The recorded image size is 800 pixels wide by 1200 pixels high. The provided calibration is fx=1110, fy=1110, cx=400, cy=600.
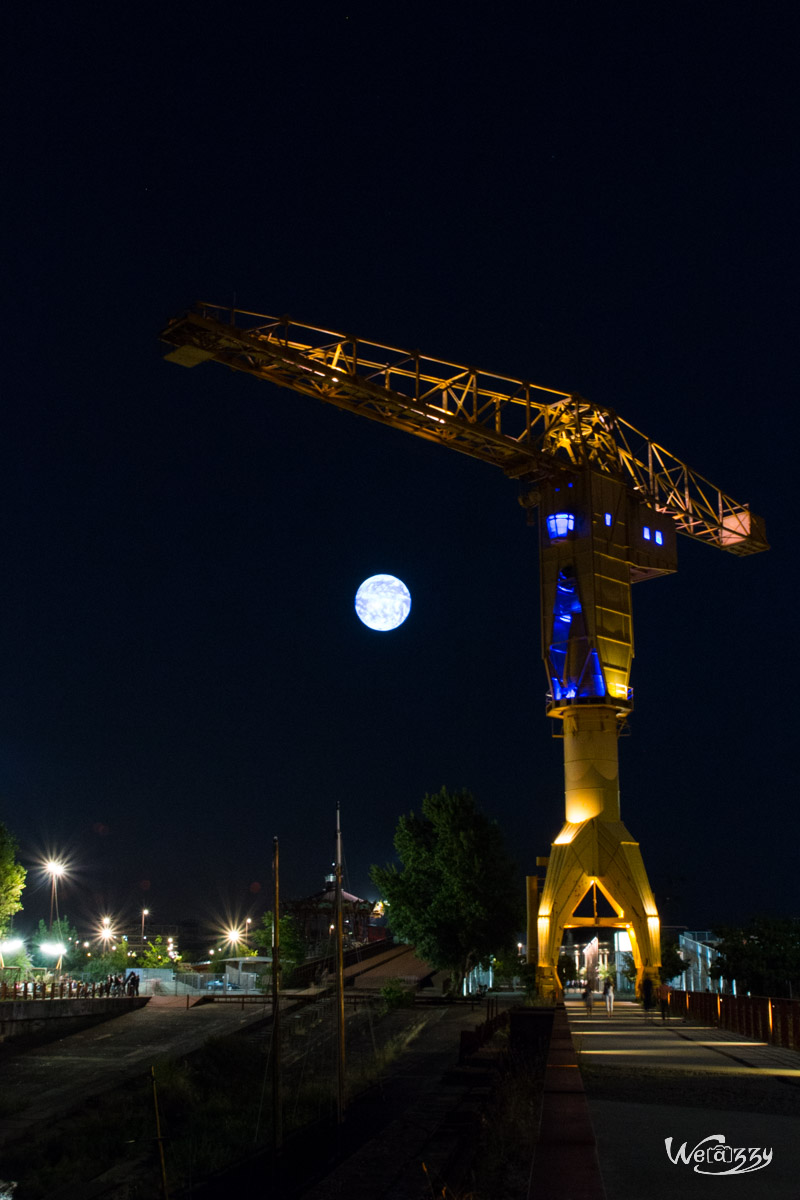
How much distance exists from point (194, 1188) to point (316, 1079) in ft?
35.5

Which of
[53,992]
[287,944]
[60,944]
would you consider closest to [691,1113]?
[53,992]

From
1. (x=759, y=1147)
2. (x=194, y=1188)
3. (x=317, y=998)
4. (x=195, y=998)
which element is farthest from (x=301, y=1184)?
(x=195, y=998)

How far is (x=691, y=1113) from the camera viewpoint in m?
12.5

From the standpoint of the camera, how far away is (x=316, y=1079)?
32031mm

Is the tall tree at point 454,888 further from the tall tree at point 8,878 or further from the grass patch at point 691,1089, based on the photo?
the grass patch at point 691,1089

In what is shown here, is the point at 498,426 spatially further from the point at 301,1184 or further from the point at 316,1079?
the point at 301,1184

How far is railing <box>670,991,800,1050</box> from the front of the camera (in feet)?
74.4

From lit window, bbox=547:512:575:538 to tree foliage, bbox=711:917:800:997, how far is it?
18703mm

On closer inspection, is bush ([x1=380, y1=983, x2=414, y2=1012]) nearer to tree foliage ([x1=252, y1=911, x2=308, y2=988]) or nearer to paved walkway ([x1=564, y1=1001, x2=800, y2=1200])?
tree foliage ([x1=252, y1=911, x2=308, y2=988])

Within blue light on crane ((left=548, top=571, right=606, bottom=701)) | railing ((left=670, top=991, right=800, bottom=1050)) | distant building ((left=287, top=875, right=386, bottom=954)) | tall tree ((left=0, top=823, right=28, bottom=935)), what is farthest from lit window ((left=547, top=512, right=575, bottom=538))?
distant building ((left=287, top=875, right=386, bottom=954))

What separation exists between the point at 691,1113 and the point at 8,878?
158ft

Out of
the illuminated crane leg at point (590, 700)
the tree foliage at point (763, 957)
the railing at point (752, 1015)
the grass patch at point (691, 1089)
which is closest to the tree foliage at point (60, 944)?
the illuminated crane leg at point (590, 700)

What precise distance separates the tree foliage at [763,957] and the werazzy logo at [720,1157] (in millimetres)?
37150

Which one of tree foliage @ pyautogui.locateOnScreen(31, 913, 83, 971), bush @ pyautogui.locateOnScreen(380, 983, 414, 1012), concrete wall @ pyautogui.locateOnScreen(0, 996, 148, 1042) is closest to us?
concrete wall @ pyautogui.locateOnScreen(0, 996, 148, 1042)
